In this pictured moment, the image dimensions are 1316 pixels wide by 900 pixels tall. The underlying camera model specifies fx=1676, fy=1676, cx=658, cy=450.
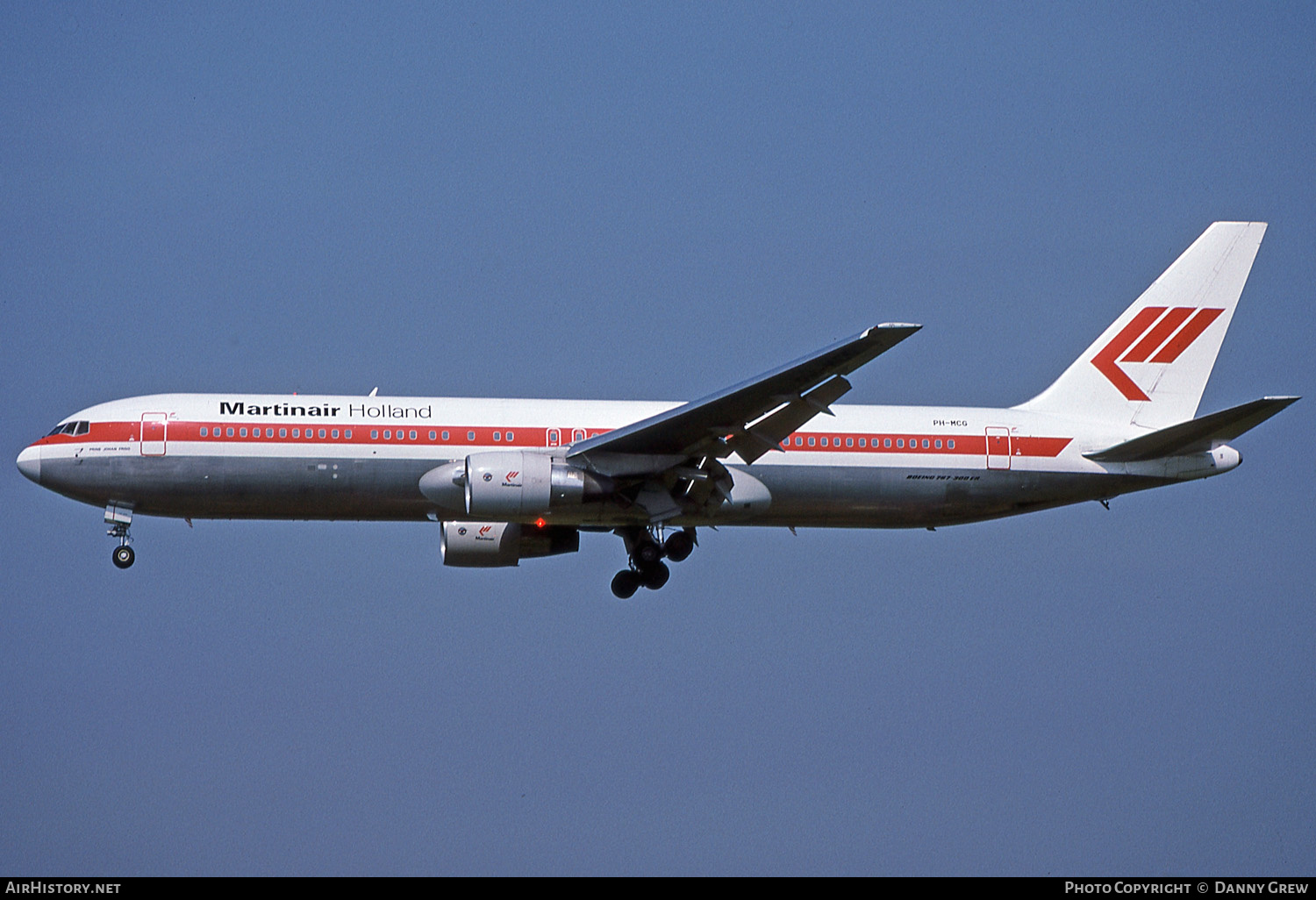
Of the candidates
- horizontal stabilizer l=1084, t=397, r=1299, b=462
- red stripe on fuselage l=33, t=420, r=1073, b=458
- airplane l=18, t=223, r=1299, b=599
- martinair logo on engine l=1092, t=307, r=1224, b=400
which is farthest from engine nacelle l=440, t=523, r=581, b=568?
martinair logo on engine l=1092, t=307, r=1224, b=400

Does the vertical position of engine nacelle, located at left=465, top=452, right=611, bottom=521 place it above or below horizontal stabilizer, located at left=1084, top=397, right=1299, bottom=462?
below

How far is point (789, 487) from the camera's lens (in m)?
38.4

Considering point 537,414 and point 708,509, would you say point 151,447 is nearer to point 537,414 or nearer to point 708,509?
point 537,414

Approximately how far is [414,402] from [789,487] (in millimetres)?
8774

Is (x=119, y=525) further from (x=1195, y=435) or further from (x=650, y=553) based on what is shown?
(x=1195, y=435)

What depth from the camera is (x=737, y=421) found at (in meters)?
35.9

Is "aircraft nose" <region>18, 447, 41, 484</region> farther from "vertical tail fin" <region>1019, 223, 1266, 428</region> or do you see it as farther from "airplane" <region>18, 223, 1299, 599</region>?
"vertical tail fin" <region>1019, 223, 1266, 428</region>

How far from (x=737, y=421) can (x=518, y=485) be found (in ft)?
16.0

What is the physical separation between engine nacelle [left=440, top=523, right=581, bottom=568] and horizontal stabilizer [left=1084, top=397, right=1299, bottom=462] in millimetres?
12987

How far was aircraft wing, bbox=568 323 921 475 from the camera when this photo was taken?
33469 millimetres

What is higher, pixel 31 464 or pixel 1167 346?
pixel 1167 346

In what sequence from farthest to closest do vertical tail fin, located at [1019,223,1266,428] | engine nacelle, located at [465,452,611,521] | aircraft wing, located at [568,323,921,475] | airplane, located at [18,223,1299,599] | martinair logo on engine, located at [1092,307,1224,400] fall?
martinair logo on engine, located at [1092,307,1224,400] → vertical tail fin, located at [1019,223,1266,428] → airplane, located at [18,223,1299,599] → engine nacelle, located at [465,452,611,521] → aircraft wing, located at [568,323,921,475]

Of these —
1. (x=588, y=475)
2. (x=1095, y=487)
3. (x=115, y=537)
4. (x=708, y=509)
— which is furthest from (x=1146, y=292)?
(x=115, y=537)

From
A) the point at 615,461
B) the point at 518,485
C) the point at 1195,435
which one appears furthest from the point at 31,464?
the point at 1195,435
